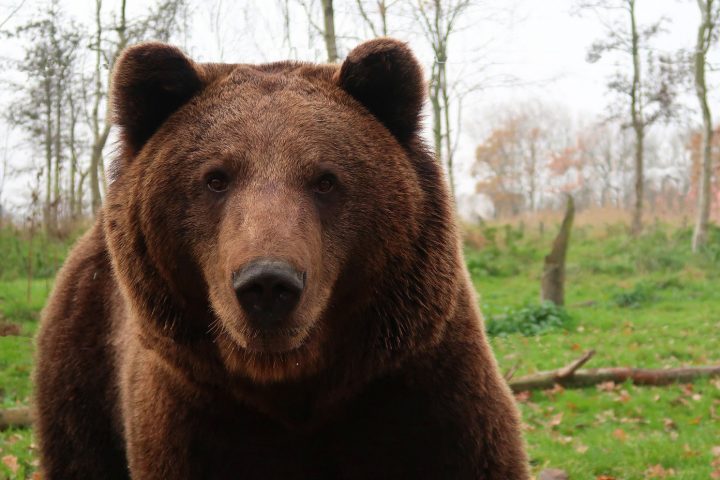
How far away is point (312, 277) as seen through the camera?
2.40 metres

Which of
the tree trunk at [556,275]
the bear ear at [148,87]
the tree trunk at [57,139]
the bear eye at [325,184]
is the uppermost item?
the tree trunk at [57,139]

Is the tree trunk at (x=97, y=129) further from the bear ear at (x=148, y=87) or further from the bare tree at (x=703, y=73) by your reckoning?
the bare tree at (x=703, y=73)

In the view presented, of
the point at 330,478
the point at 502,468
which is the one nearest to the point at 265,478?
the point at 330,478

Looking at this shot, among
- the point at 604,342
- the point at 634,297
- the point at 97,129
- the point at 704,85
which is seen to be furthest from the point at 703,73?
the point at 97,129

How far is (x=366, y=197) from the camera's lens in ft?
8.90

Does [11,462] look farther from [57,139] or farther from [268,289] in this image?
[57,139]

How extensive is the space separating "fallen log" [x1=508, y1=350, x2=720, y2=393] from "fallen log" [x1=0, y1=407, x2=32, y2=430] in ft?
18.1

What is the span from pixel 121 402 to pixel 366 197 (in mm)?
2077

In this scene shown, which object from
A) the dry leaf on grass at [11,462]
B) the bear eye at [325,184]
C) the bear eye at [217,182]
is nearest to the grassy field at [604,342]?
the dry leaf on grass at [11,462]

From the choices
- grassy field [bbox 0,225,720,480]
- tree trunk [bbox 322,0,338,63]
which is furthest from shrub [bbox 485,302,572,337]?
tree trunk [bbox 322,0,338,63]

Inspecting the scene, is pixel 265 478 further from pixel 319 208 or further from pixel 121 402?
pixel 121 402

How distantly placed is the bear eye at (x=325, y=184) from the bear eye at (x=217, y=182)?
A: 1.11 feet

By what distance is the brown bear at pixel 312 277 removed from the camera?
2.64 metres

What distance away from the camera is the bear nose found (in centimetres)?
213
